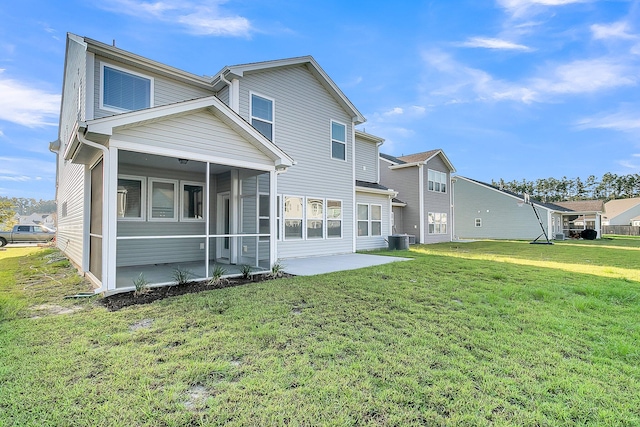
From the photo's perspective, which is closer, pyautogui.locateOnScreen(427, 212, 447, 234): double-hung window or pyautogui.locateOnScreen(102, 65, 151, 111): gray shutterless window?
pyautogui.locateOnScreen(102, 65, 151, 111): gray shutterless window

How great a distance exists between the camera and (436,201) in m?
20.0

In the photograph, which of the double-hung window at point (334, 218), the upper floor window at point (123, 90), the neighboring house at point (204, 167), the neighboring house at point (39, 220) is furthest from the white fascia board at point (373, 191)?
the neighboring house at point (39, 220)

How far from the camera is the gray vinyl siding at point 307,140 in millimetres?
10477

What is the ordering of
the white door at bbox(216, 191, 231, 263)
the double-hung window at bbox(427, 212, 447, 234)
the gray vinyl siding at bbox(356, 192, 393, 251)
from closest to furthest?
the white door at bbox(216, 191, 231, 263)
the gray vinyl siding at bbox(356, 192, 393, 251)
the double-hung window at bbox(427, 212, 447, 234)

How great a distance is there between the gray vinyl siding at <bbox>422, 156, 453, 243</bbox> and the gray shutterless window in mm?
15757

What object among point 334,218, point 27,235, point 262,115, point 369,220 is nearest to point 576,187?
point 369,220

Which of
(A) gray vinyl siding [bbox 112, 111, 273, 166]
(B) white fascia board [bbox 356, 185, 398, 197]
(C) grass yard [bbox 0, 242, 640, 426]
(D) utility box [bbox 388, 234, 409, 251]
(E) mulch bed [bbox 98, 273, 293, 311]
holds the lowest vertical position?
(C) grass yard [bbox 0, 242, 640, 426]

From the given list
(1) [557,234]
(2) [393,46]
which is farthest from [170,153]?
(1) [557,234]

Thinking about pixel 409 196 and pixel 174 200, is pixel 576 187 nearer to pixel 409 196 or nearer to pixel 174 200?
pixel 409 196

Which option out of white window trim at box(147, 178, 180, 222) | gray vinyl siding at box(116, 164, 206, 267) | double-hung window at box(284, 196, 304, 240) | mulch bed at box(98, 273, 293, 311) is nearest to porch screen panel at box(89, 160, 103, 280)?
mulch bed at box(98, 273, 293, 311)

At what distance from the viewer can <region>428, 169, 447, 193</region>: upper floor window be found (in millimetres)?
19781

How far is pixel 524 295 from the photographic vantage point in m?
5.54

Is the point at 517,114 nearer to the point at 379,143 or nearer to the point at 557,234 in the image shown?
the point at 557,234

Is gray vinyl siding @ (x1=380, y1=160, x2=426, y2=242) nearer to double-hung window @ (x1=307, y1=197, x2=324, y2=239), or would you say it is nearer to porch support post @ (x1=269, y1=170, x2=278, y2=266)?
double-hung window @ (x1=307, y1=197, x2=324, y2=239)
